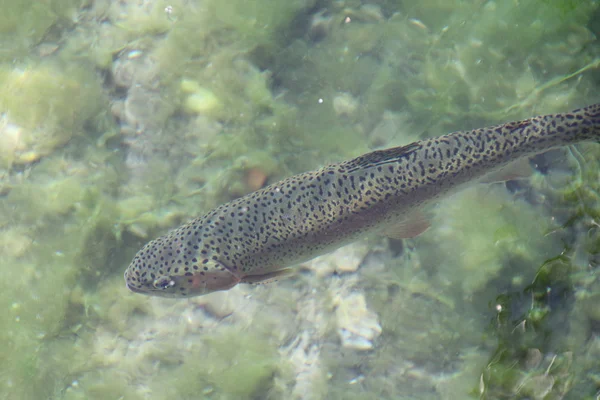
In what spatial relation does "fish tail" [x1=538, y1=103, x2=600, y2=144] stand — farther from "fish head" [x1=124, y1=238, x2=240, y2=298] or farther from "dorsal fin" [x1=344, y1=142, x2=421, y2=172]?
"fish head" [x1=124, y1=238, x2=240, y2=298]

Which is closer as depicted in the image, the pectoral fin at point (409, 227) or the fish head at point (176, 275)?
the fish head at point (176, 275)

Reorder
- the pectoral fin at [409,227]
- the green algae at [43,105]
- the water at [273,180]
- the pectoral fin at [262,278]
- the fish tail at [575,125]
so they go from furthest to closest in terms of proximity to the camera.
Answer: the green algae at [43,105], the water at [273,180], the pectoral fin at [409,227], the pectoral fin at [262,278], the fish tail at [575,125]

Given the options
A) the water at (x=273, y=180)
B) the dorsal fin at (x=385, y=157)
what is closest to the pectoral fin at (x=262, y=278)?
the water at (x=273, y=180)

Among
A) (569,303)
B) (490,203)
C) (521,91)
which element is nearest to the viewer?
(569,303)

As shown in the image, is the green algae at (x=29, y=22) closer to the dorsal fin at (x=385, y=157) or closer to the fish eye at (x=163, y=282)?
the fish eye at (x=163, y=282)

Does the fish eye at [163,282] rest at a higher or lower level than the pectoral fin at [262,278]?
higher

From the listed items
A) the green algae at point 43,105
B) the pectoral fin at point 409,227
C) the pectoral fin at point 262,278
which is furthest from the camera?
the green algae at point 43,105

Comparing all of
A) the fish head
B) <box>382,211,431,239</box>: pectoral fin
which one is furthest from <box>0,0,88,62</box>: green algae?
<box>382,211,431,239</box>: pectoral fin

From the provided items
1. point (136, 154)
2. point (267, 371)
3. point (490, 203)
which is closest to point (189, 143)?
point (136, 154)

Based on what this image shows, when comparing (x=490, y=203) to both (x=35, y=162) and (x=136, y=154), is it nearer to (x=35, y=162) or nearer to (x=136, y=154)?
(x=136, y=154)
